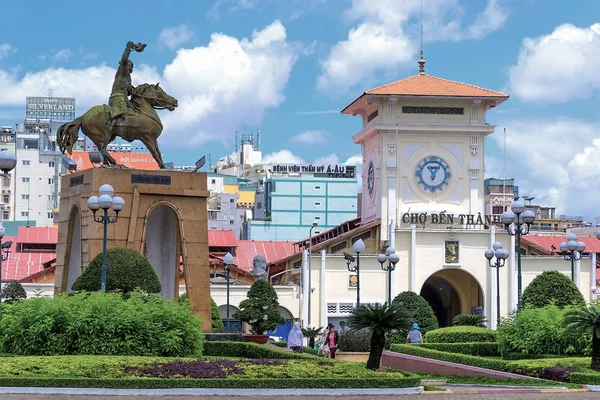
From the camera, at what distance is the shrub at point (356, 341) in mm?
40750

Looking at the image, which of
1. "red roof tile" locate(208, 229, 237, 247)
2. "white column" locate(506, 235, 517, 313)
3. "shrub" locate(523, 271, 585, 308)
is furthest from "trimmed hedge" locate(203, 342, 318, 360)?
"red roof tile" locate(208, 229, 237, 247)

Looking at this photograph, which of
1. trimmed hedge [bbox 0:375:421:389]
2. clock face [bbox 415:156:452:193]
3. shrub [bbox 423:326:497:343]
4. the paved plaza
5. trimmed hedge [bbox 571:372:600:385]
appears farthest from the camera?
clock face [bbox 415:156:452:193]

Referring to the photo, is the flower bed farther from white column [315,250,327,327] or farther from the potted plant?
white column [315,250,327,327]

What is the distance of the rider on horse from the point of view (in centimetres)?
4166

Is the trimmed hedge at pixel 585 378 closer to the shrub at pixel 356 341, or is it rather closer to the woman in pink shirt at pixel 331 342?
the woman in pink shirt at pixel 331 342

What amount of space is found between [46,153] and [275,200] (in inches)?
1042

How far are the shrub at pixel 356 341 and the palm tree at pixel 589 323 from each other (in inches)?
395

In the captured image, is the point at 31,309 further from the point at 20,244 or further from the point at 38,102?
the point at 38,102

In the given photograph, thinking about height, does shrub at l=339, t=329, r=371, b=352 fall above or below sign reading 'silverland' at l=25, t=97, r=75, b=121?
below

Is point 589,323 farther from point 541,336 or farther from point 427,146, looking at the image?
point 427,146

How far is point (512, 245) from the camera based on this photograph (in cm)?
7356

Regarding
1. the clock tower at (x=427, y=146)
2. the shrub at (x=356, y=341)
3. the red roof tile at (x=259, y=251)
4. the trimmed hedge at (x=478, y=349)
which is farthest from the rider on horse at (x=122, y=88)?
the red roof tile at (x=259, y=251)

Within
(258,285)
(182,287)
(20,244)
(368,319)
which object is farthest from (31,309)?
(20,244)

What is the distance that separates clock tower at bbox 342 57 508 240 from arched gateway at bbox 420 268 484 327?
419 cm
